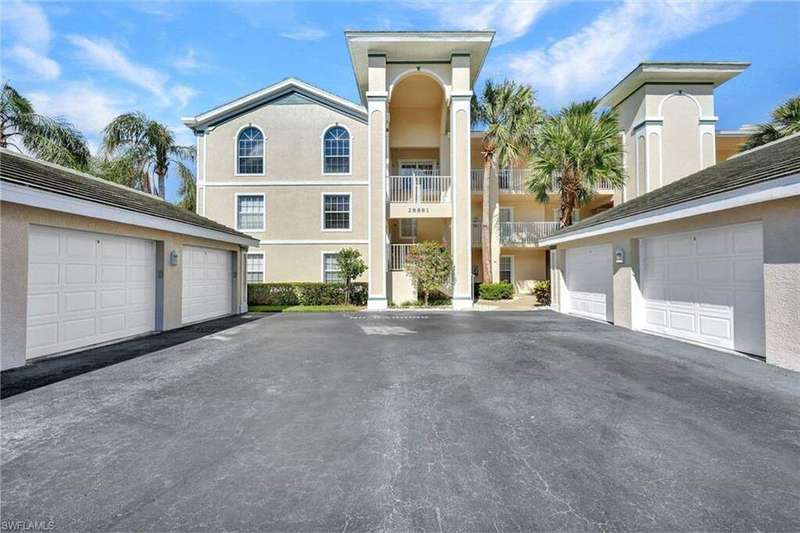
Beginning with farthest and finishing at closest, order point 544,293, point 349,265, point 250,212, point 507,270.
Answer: point 507,270
point 250,212
point 544,293
point 349,265

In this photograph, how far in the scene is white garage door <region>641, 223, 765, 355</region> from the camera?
6.33 meters

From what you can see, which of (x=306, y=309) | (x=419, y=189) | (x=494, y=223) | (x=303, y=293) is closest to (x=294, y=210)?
(x=303, y=293)

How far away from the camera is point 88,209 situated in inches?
266

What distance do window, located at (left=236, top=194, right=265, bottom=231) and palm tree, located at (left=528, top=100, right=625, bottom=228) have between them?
43.5 feet

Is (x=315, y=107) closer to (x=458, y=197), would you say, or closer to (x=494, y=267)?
(x=458, y=197)

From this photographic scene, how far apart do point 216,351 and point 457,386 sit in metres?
4.98

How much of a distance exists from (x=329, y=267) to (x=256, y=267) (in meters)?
3.67

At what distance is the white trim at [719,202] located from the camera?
5.32m

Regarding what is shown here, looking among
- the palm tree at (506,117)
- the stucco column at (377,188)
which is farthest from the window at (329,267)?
the palm tree at (506,117)

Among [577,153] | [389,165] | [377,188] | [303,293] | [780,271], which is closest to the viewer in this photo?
[780,271]

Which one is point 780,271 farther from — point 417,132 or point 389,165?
point 417,132

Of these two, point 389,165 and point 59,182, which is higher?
point 389,165

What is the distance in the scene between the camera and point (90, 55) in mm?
9992

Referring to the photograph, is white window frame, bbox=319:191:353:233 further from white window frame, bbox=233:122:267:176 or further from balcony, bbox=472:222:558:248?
balcony, bbox=472:222:558:248
